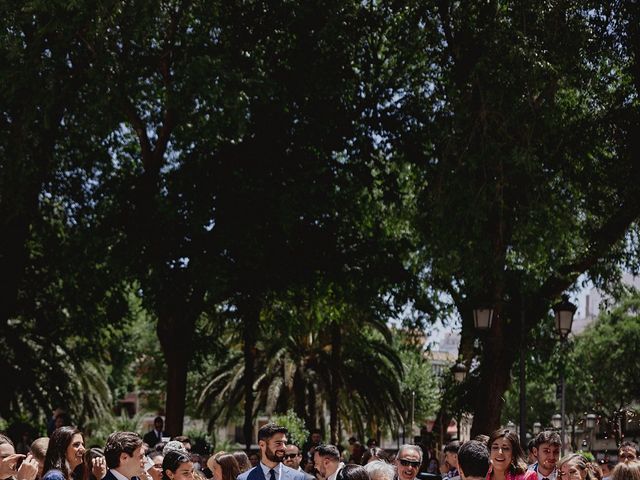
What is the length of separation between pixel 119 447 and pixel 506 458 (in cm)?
343

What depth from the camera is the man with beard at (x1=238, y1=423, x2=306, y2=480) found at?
370 inches

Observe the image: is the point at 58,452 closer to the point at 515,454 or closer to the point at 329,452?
the point at 329,452

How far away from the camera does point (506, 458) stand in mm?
8867

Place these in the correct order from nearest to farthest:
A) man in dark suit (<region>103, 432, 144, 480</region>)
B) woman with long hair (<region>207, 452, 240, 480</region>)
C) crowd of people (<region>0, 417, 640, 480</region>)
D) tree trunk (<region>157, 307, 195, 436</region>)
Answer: crowd of people (<region>0, 417, 640, 480</region>) < man in dark suit (<region>103, 432, 144, 480</region>) < woman with long hair (<region>207, 452, 240, 480</region>) < tree trunk (<region>157, 307, 195, 436</region>)

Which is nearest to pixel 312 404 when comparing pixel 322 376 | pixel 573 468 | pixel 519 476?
pixel 322 376

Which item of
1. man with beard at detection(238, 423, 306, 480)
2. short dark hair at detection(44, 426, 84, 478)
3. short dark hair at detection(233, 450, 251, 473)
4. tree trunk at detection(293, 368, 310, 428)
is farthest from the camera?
tree trunk at detection(293, 368, 310, 428)

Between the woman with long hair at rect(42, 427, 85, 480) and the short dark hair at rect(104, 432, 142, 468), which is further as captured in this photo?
the woman with long hair at rect(42, 427, 85, 480)

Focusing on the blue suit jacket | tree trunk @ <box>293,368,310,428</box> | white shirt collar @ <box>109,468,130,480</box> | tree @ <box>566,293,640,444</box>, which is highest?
tree @ <box>566,293,640,444</box>

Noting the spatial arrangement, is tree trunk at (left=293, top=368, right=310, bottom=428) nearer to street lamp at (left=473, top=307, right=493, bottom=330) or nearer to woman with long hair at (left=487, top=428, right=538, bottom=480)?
street lamp at (left=473, top=307, right=493, bottom=330)

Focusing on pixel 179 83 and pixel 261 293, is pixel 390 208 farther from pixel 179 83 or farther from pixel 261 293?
pixel 179 83

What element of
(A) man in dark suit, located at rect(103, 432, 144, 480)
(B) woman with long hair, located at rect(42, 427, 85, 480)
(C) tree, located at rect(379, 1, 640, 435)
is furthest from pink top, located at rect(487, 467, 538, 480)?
(C) tree, located at rect(379, 1, 640, 435)

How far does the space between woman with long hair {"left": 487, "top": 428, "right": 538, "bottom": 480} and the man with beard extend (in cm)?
183

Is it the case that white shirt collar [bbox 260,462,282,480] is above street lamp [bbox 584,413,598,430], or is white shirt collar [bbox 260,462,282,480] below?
below

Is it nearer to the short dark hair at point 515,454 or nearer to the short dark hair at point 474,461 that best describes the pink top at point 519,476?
the short dark hair at point 515,454
